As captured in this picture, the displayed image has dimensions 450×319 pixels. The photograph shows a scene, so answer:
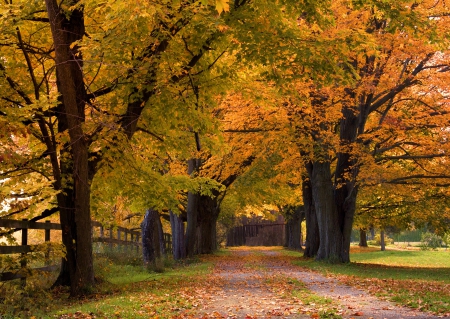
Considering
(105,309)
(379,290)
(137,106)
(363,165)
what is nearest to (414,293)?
(379,290)

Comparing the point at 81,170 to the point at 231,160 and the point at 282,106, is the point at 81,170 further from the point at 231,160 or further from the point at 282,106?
the point at 231,160

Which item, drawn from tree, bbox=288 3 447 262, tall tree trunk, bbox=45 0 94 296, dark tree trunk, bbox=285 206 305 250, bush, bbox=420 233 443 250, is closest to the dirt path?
A: tall tree trunk, bbox=45 0 94 296

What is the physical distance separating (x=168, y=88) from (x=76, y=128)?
2.20 m

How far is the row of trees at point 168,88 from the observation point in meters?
12.1

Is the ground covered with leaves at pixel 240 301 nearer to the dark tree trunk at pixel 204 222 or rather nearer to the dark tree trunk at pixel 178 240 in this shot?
the dark tree trunk at pixel 178 240

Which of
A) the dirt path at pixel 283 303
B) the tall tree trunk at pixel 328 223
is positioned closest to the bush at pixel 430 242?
the tall tree trunk at pixel 328 223

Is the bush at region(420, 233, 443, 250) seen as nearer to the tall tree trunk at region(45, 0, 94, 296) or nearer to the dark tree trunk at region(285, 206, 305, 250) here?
the dark tree trunk at region(285, 206, 305, 250)

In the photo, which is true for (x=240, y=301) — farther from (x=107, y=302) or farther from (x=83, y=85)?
(x=83, y=85)

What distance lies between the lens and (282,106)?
23562 millimetres

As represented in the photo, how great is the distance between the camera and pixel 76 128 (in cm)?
1266

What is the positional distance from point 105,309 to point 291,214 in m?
41.9

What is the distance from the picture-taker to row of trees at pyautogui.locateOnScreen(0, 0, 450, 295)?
12.1 meters

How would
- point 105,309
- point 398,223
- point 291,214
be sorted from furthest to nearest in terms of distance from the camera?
point 291,214 → point 398,223 → point 105,309

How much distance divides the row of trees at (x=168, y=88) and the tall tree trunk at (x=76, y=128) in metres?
0.03
